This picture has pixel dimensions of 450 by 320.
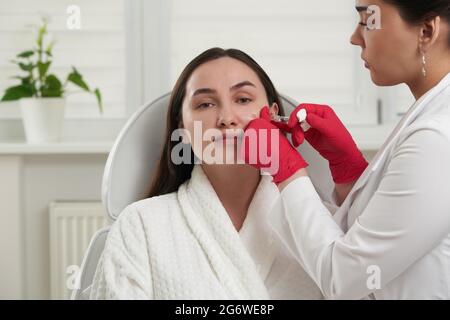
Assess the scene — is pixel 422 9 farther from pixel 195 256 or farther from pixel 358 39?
pixel 195 256

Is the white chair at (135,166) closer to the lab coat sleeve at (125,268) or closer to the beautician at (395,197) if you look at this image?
the lab coat sleeve at (125,268)

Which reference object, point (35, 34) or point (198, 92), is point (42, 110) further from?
point (198, 92)

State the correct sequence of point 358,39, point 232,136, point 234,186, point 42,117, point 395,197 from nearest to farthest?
point 395,197 → point 358,39 → point 232,136 → point 234,186 → point 42,117

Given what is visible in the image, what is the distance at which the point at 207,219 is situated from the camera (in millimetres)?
1484

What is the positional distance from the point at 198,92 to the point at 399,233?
0.60m

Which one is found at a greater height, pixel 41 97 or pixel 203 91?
pixel 203 91

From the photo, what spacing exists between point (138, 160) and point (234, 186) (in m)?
0.26

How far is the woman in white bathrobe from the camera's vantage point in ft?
4.44

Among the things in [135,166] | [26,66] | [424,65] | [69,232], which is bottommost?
[69,232]

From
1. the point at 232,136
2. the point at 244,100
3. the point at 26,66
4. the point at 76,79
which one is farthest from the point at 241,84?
the point at 26,66

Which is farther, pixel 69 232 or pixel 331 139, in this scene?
pixel 69 232

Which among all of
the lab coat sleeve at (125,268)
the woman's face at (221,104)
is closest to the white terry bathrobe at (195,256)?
the lab coat sleeve at (125,268)

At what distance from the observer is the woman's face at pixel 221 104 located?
1471mm

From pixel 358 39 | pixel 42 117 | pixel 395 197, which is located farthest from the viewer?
pixel 42 117
